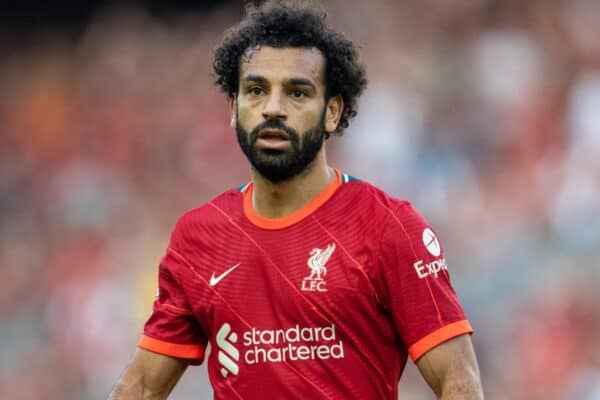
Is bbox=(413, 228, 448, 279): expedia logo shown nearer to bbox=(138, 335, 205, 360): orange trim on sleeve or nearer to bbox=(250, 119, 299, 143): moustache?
bbox=(250, 119, 299, 143): moustache

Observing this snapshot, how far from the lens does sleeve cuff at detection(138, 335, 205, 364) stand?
13.9ft

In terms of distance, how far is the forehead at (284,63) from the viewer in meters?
4.10

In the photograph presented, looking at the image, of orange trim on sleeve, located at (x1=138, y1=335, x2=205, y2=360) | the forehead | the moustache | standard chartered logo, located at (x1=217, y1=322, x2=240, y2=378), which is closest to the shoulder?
the moustache

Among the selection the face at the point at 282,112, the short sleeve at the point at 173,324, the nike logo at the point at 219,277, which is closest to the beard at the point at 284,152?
the face at the point at 282,112

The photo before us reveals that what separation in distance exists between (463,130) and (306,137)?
403 cm

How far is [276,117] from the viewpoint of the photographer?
400 centimetres

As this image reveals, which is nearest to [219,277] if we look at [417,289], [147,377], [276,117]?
[147,377]

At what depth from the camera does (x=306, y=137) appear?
405cm

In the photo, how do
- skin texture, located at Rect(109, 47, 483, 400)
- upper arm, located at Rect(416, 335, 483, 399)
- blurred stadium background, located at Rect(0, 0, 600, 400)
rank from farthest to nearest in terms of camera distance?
1. blurred stadium background, located at Rect(0, 0, 600, 400)
2. skin texture, located at Rect(109, 47, 483, 400)
3. upper arm, located at Rect(416, 335, 483, 399)

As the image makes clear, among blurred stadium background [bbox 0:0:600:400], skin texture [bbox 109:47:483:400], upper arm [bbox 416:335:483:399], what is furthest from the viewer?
blurred stadium background [bbox 0:0:600:400]

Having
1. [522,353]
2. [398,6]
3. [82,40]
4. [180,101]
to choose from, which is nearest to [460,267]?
[522,353]

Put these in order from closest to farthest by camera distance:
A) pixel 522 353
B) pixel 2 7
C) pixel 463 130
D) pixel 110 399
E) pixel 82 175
Answer: 1. pixel 110 399
2. pixel 522 353
3. pixel 463 130
4. pixel 82 175
5. pixel 2 7

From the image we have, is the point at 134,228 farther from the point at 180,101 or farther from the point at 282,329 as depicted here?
the point at 282,329

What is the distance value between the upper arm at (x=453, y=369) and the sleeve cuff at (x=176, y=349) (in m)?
0.87
